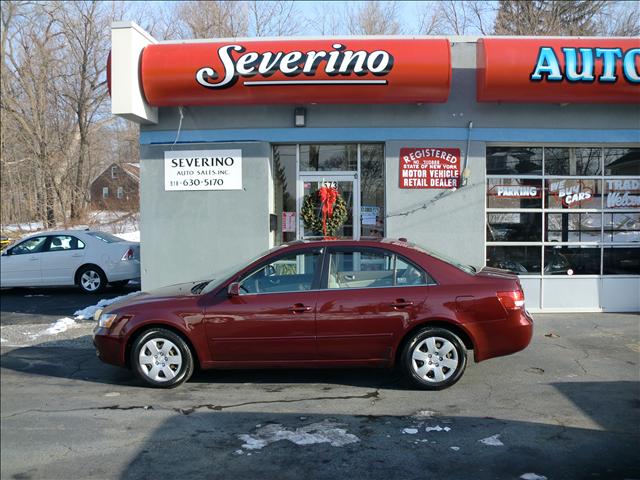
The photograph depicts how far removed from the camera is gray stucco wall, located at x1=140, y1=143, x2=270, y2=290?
991cm

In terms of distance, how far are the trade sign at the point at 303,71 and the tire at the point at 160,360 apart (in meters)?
4.78

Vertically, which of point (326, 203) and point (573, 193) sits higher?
point (573, 193)

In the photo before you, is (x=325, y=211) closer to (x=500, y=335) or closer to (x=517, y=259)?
(x=517, y=259)

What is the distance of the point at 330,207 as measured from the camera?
10.0 metres

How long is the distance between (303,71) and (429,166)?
2674mm

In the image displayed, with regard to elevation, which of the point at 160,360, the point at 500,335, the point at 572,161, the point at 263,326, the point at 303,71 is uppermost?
the point at 303,71

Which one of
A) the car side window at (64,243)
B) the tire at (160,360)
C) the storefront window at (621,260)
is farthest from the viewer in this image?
the car side window at (64,243)

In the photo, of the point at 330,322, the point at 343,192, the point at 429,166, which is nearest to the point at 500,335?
the point at 330,322

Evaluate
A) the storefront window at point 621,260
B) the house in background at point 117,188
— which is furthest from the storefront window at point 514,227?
the house in background at point 117,188

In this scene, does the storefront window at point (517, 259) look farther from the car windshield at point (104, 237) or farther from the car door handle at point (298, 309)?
the car windshield at point (104, 237)

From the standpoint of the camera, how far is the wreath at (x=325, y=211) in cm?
1000

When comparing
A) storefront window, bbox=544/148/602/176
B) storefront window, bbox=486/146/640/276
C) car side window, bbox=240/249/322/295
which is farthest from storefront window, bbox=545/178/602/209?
car side window, bbox=240/249/322/295

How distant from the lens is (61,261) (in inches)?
503

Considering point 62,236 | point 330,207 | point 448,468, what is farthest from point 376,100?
point 62,236
